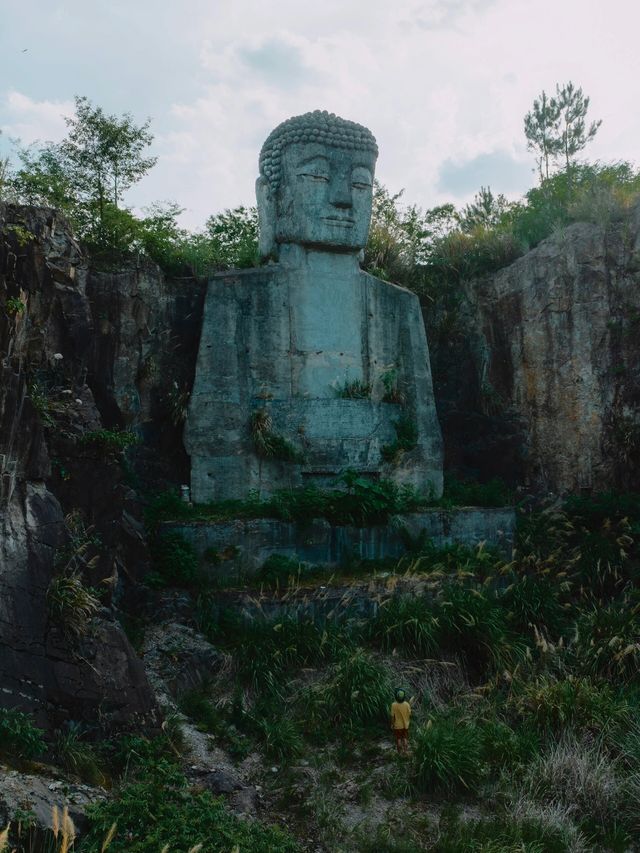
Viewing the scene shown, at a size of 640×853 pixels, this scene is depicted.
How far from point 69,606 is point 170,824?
2.39 m

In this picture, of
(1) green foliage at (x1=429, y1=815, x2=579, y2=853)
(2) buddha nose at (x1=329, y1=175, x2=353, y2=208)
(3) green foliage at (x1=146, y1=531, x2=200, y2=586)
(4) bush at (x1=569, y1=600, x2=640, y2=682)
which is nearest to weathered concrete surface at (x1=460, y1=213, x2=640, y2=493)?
(2) buddha nose at (x1=329, y1=175, x2=353, y2=208)

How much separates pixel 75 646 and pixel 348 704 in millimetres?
3279

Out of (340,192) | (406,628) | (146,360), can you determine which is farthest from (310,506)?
(340,192)

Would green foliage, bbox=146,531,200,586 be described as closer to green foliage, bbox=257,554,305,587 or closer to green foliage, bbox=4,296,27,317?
green foliage, bbox=257,554,305,587

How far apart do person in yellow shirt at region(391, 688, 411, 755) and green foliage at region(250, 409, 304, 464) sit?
594 cm

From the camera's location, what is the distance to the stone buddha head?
1485 cm

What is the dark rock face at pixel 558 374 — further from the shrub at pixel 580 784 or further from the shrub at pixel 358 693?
the shrub at pixel 580 784

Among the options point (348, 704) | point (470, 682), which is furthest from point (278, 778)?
point (470, 682)

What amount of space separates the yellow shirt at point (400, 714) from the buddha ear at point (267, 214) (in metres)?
8.91

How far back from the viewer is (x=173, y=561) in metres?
12.1

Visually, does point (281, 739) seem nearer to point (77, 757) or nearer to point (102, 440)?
point (77, 757)

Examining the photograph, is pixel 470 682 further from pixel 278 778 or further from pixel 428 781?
pixel 278 778

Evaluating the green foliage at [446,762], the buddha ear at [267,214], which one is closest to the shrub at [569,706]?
the green foliage at [446,762]

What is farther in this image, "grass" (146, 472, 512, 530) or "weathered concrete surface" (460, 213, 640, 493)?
"weathered concrete surface" (460, 213, 640, 493)
